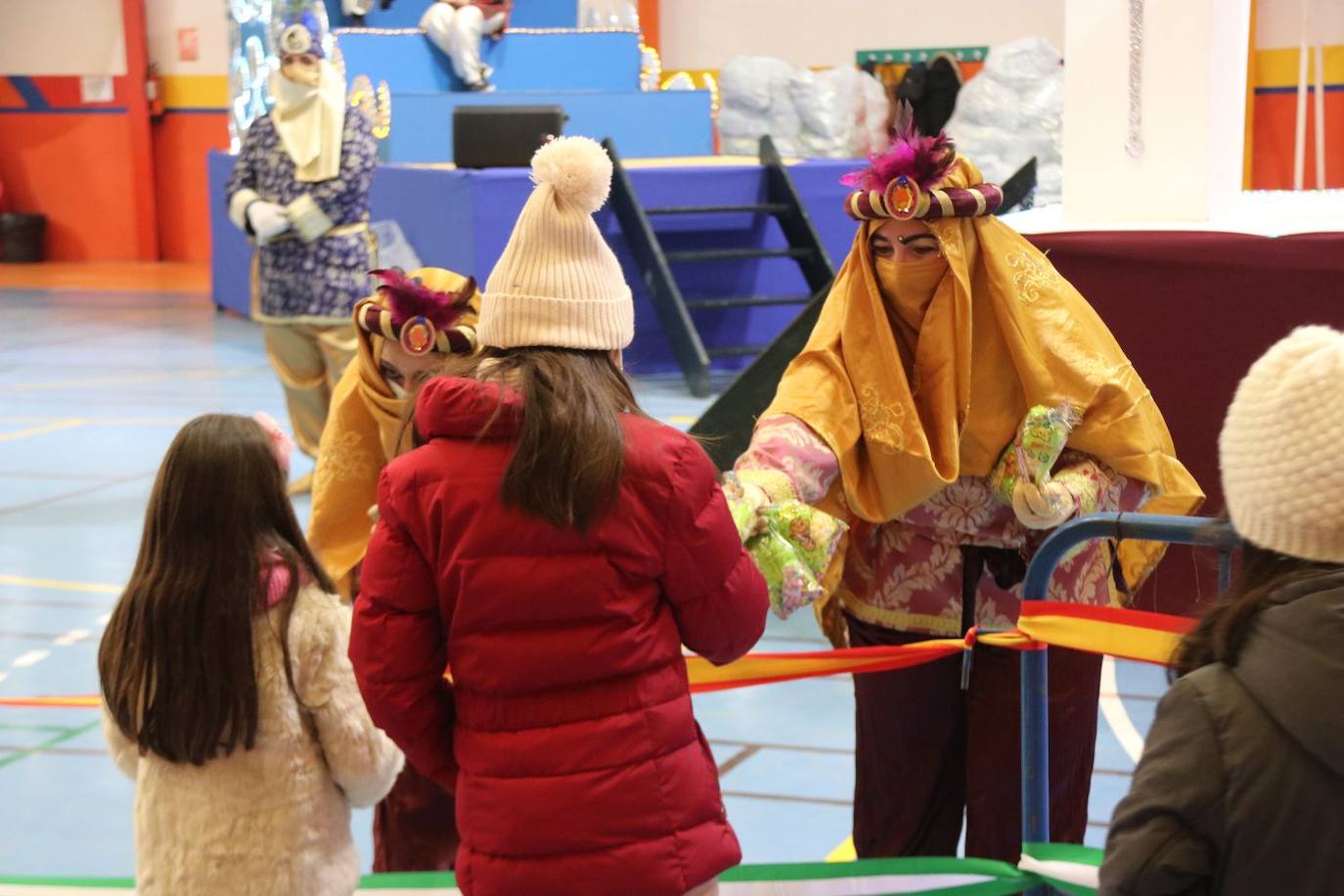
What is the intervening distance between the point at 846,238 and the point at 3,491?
204 inches

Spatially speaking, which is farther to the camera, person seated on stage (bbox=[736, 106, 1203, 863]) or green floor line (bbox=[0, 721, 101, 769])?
green floor line (bbox=[0, 721, 101, 769])

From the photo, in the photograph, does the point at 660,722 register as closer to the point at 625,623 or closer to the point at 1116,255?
the point at 625,623

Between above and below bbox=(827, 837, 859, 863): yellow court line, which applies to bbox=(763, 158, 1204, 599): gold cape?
above

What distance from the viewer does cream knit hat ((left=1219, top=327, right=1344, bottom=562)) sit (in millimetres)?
1236

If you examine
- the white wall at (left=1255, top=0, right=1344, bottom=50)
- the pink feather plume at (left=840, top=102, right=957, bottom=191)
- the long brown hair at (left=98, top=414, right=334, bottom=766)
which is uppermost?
the white wall at (left=1255, top=0, right=1344, bottom=50)

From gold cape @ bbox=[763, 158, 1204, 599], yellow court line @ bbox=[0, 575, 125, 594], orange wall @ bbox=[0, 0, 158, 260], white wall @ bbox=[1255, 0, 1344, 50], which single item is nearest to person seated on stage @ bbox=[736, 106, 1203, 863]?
gold cape @ bbox=[763, 158, 1204, 599]

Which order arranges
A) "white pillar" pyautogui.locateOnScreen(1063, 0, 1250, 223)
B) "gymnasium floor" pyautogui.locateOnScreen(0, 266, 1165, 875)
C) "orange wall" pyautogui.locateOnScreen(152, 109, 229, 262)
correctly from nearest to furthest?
1. "gymnasium floor" pyautogui.locateOnScreen(0, 266, 1165, 875)
2. "white pillar" pyautogui.locateOnScreen(1063, 0, 1250, 223)
3. "orange wall" pyautogui.locateOnScreen(152, 109, 229, 262)

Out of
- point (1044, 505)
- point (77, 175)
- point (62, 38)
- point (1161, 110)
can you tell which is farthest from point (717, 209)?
point (62, 38)

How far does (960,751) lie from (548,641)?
100 centimetres

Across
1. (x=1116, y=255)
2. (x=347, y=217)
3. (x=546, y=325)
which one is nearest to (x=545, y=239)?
(x=546, y=325)

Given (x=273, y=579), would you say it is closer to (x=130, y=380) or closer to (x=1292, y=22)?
(x=130, y=380)

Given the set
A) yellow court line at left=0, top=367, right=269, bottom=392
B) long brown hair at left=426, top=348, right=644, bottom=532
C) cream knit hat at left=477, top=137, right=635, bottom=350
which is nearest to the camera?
long brown hair at left=426, top=348, right=644, bottom=532

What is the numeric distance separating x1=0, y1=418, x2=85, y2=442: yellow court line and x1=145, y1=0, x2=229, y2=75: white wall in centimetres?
928

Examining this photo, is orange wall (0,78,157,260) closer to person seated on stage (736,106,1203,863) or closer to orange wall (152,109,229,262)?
orange wall (152,109,229,262)
